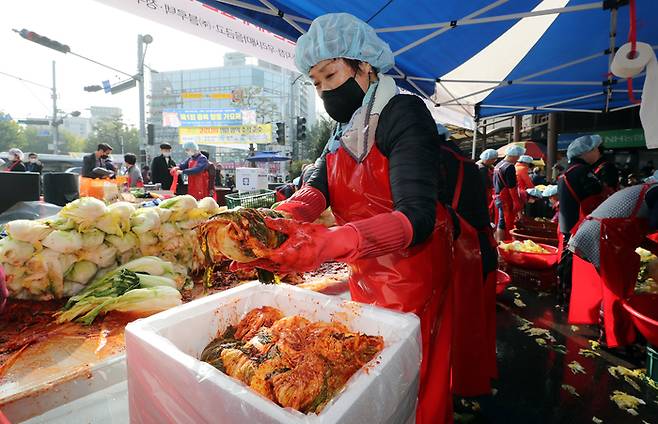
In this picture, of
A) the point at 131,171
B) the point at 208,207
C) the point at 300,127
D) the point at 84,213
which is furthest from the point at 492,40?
the point at 300,127

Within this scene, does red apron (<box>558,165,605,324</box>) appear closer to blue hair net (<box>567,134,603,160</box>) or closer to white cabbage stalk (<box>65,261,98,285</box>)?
blue hair net (<box>567,134,603,160</box>)

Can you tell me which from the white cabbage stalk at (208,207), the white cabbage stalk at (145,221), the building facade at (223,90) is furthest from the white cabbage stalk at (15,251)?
the building facade at (223,90)

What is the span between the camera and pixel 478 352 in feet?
7.17

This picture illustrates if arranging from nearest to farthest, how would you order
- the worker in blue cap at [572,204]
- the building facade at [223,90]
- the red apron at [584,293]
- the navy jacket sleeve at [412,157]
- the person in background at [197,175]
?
the navy jacket sleeve at [412,157] → the red apron at [584,293] → the worker in blue cap at [572,204] → the person in background at [197,175] → the building facade at [223,90]

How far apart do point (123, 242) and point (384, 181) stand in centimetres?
188

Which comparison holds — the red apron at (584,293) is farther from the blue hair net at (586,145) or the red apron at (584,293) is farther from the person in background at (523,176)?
the person in background at (523,176)

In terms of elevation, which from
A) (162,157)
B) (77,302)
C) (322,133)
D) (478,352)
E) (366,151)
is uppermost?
(322,133)

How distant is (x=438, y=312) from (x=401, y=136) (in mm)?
802

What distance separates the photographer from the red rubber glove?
3.15ft

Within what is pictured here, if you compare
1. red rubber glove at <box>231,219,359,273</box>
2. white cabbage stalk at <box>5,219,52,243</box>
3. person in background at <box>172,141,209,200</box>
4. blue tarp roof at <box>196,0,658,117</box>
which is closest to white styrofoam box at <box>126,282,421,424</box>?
red rubber glove at <box>231,219,359,273</box>

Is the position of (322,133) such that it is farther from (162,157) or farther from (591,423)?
(591,423)

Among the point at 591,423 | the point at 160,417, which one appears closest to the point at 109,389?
the point at 160,417

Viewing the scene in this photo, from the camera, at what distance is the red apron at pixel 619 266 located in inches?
125

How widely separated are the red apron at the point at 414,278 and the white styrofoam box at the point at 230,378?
0.21m
